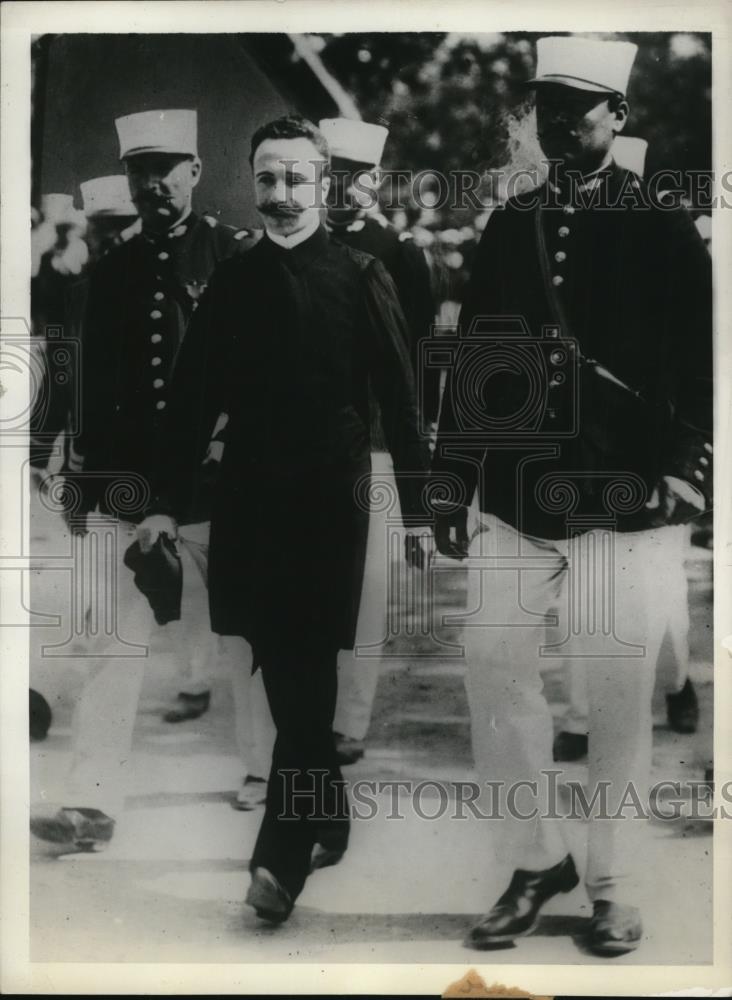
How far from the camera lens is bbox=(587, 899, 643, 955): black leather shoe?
1.49 meters

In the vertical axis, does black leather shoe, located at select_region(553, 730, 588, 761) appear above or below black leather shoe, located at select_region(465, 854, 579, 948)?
above

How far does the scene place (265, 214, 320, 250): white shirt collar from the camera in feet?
4.91

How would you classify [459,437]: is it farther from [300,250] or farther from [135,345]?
[135,345]

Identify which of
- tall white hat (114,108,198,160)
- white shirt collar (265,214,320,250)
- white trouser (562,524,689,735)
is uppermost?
tall white hat (114,108,198,160)

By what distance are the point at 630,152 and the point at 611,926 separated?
1.39 meters

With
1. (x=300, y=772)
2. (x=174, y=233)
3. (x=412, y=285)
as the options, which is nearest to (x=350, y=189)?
(x=412, y=285)

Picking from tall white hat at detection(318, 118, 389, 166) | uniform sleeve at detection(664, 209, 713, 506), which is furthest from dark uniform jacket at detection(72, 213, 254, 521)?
uniform sleeve at detection(664, 209, 713, 506)

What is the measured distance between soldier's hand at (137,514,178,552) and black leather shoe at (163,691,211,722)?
28 cm

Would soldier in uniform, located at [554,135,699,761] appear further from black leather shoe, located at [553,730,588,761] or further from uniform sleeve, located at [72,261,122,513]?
uniform sleeve, located at [72,261,122,513]

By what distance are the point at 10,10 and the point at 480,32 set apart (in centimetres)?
86

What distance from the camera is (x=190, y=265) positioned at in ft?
4.93

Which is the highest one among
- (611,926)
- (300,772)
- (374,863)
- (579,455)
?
(579,455)

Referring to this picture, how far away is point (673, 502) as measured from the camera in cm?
150

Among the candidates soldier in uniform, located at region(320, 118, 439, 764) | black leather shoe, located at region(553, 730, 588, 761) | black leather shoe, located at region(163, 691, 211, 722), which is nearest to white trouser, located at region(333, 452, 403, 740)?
soldier in uniform, located at region(320, 118, 439, 764)
